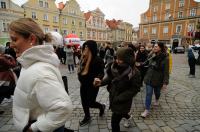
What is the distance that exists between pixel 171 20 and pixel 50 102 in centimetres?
5038

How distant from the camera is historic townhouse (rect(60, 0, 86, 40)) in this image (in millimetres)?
39438

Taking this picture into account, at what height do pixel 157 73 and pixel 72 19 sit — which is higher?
pixel 72 19

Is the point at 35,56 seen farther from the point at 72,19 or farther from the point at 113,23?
the point at 113,23

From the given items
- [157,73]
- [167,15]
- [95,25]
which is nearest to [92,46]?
[157,73]

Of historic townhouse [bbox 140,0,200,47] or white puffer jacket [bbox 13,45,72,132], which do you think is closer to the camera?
white puffer jacket [bbox 13,45,72,132]

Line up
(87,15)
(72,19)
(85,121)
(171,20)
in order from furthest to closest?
(87,15), (171,20), (72,19), (85,121)

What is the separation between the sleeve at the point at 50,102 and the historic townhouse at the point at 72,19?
4007 cm

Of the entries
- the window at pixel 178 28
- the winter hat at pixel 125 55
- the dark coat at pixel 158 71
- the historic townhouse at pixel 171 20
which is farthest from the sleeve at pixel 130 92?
the window at pixel 178 28

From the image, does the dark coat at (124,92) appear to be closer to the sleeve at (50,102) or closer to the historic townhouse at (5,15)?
the sleeve at (50,102)

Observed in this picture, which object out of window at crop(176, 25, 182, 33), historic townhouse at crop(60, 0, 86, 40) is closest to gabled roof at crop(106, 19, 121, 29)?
historic townhouse at crop(60, 0, 86, 40)

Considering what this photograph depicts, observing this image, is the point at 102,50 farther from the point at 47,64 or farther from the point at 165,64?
the point at 47,64

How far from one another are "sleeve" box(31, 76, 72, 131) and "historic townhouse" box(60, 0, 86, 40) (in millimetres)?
40074

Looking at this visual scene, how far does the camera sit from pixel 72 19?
1618 inches

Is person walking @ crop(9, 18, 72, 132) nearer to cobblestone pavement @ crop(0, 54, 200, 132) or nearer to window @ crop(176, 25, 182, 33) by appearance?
cobblestone pavement @ crop(0, 54, 200, 132)
